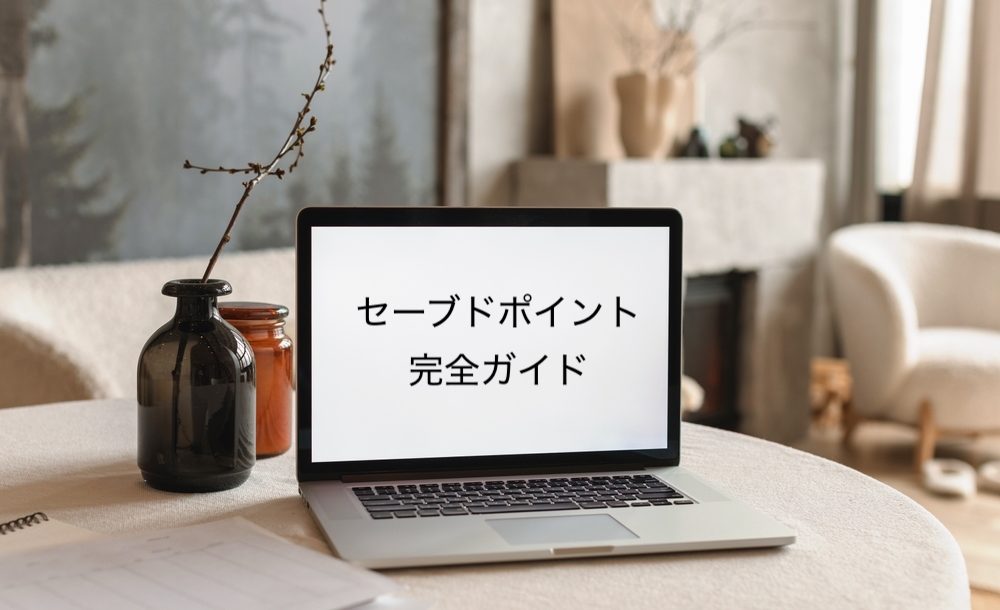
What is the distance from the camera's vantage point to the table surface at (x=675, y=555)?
740 mm

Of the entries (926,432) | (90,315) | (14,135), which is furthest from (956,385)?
(14,135)

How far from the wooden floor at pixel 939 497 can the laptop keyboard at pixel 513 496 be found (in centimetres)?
159

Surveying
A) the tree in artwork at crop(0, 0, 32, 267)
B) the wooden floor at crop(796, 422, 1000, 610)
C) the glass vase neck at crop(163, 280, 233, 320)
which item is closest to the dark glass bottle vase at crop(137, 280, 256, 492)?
the glass vase neck at crop(163, 280, 233, 320)

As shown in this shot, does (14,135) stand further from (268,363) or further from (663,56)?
(663,56)

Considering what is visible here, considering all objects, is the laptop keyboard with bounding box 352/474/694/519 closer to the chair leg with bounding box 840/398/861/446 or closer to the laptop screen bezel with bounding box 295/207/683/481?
the laptop screen bezel with bounding box 295/207/683/481

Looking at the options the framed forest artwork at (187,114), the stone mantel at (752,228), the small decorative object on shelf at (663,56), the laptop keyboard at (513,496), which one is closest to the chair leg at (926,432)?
the stone mantel at (752,228)

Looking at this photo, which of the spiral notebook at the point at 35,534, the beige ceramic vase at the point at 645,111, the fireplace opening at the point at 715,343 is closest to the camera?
the spiral notebook at the point at 35,534

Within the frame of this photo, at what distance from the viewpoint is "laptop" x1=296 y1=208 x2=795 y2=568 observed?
0.95 metres

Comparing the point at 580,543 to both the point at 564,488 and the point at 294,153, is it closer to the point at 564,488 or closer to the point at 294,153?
the point at 564,488

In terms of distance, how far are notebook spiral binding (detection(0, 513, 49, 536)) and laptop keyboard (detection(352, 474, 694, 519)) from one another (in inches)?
9.5

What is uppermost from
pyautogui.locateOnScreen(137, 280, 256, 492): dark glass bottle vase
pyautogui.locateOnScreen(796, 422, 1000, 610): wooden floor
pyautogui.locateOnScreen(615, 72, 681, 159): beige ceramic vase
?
pyautogui.locateOnScreen(615, 72, 681, 159): beige ceramic vase

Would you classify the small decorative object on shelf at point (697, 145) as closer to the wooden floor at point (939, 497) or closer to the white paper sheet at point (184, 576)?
the wooden floor at point (939, 497)

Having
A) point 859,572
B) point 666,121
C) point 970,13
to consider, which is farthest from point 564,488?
point 970,13

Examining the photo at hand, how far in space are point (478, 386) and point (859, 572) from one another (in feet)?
1.19
